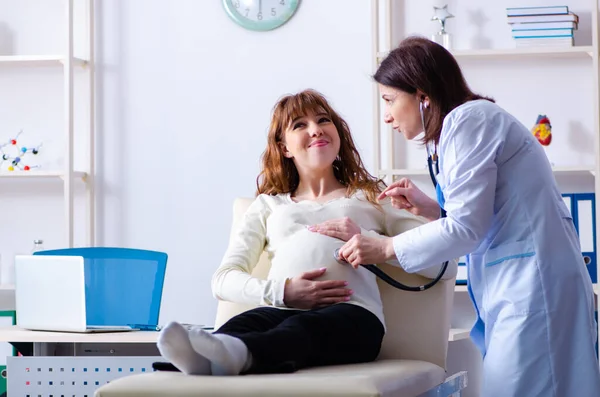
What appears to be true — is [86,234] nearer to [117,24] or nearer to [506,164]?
[117,24]

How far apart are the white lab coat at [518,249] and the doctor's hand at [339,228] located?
12.3 inches

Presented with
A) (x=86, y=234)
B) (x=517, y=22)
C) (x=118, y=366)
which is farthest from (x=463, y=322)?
(x=118, y=366)

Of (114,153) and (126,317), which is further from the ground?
(114,153)

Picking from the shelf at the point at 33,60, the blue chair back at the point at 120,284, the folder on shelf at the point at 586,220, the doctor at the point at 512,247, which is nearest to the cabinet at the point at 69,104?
the shelf at the point at 33,60

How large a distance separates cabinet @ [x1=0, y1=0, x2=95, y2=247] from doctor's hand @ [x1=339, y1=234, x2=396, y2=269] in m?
1.90

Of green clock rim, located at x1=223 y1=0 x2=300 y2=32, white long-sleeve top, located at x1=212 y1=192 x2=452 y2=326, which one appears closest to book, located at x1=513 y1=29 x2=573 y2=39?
green clock rim, located at x1=223 y1=0 x2=300 y2=32

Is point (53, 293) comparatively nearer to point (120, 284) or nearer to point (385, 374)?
point (120, 284)

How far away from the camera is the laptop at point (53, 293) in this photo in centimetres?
229

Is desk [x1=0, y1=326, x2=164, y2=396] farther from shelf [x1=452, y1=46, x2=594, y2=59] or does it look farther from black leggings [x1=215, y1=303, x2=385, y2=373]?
shelf [x1=452, y1=46, x2=594, y2=59]

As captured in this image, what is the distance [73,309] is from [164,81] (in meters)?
1.67

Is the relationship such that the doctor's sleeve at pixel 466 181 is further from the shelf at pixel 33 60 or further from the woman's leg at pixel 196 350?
the shelf at pixel 33 60

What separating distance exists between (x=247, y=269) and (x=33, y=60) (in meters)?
1.88

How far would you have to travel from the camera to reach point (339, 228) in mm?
2125

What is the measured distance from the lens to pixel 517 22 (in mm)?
3398
